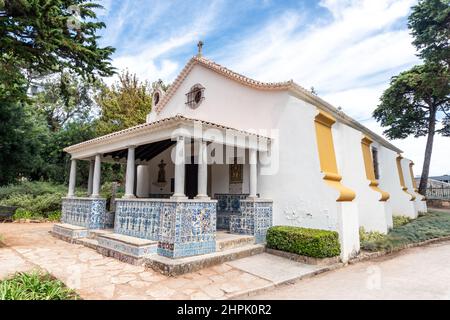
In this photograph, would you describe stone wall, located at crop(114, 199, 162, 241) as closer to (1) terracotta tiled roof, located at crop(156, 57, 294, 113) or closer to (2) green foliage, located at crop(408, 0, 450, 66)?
(1) terracotta tiled roof, located at crop(156, 57, 294, 113)

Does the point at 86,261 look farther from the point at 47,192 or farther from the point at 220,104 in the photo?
the point at 47,192

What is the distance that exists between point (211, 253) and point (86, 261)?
9.88 ft

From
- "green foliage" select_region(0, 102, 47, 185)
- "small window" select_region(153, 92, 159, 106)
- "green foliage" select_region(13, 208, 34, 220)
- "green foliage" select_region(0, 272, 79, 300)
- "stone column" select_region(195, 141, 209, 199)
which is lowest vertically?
"green foliage" select_region(0, 272, 79, 300)

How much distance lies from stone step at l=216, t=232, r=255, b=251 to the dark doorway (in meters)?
3.17

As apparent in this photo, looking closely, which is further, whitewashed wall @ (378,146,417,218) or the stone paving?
whitewashed wall @ (378,146,417,218)

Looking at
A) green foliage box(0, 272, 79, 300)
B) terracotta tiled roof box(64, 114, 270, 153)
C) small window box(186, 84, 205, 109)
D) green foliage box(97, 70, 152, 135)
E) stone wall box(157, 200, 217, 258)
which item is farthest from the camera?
green foliage box(97, 70, 152, 135)

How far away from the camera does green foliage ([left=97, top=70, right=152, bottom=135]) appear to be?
61.7ft

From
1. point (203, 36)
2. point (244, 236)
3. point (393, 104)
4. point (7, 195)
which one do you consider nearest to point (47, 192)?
point (7, 195)

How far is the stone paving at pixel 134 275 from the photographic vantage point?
4.94 meters

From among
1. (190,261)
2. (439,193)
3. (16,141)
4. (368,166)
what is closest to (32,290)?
(190,261)

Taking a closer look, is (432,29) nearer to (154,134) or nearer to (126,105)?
(154,134)

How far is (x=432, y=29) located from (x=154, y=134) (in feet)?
61.5

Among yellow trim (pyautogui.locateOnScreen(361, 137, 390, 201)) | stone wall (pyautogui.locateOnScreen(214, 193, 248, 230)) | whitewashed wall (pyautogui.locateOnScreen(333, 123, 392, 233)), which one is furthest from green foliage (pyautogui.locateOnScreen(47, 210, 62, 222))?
yellow trim (pyautogui.locateOnScreen(361, 137, 390, 201))

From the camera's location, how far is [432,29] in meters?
17.3
